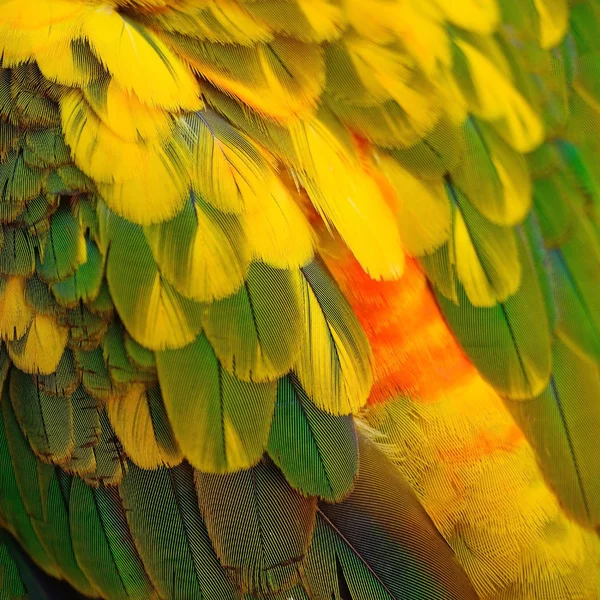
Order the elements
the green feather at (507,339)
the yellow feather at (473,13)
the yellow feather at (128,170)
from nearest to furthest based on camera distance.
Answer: the yellow feather at (128,170) → the green feather at (507,339) → the yellow feather at (473,13)

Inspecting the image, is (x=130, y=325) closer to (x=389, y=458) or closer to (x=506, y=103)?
(x=389, y=458)

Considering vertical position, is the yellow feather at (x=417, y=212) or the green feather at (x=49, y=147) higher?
the green feather at (x=49, y=147)

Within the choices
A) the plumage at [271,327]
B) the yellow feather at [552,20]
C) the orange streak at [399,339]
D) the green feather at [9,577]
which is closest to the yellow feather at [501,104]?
the plumage at [271,327]

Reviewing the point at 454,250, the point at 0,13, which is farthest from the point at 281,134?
the point at 0,13

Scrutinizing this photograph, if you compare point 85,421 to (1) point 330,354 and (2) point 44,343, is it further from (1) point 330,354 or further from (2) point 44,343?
(1) point 330,354

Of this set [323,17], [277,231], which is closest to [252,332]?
[277,231]

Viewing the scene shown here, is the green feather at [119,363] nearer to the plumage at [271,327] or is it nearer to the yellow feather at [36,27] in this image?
the plumage at [271,327]
